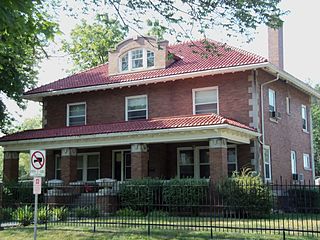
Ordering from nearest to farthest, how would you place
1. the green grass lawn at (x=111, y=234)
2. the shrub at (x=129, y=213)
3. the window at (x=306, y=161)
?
the green grass lawn at (x=111, y=234) → the shrub at (x=129, y=213) → the window at (x=306, y=161)

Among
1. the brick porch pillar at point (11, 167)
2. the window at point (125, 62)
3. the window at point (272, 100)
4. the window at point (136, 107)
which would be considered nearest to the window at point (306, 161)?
the window at point (272, 100)

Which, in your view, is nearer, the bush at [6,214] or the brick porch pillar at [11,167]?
the bush at [6,214]

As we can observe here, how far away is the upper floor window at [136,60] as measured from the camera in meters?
27.0

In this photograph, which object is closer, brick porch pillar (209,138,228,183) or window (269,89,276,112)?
brick porch pillar (209,138,228,183)

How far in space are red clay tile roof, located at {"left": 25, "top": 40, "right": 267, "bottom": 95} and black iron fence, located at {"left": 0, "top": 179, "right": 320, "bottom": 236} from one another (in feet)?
19.6

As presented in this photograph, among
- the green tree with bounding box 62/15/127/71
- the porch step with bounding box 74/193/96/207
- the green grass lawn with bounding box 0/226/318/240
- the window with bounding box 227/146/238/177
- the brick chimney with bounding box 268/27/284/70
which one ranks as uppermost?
the green tree with bounding box 62/15/127/71

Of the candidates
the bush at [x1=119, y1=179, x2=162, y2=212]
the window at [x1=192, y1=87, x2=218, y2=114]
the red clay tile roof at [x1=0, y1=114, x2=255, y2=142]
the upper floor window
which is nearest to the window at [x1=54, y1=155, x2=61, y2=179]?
the red clay tile roof at [x1=0, y1=114, x2=255, y2=142]

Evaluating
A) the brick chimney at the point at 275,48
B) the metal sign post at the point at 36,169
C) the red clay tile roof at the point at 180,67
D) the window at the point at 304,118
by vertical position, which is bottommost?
the metal sign post at the point at 36,169

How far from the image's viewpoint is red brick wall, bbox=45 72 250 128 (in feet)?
77.9

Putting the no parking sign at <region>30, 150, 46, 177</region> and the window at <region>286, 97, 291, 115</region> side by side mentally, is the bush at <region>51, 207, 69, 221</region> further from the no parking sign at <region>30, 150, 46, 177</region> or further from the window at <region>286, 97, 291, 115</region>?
the window at <region>286, 97, 291, 115</region>

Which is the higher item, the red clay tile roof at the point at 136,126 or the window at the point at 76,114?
the window at the point at 76,114

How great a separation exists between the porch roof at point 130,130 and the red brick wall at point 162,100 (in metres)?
1.42

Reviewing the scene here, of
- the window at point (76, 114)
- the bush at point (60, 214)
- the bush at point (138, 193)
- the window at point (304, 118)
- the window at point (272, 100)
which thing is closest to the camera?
the bush at point (60, 214)

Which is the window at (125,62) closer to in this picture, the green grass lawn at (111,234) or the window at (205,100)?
the window at (205,100)
